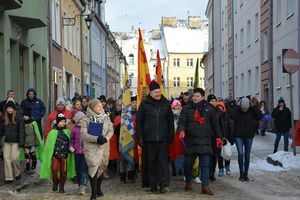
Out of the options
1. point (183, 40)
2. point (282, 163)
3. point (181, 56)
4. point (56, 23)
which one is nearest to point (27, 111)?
point (282, 163)

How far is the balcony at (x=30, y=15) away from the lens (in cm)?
1752

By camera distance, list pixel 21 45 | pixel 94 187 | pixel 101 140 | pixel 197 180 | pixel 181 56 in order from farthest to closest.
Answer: pixel 181 56, pixel 21 45, pixel 197 180, pixel 94 187, pixel 101 140

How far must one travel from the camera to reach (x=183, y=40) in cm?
9212

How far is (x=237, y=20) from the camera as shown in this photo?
128ft

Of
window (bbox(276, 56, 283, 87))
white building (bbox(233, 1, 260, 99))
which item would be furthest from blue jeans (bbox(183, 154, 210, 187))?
white building (bbox(233, 1, 260, 99))

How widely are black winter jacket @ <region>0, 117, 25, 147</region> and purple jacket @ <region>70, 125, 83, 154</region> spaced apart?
5.49ft

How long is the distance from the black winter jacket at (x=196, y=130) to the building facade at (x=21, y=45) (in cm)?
739

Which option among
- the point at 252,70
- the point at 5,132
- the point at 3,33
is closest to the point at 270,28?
the point at 252,70

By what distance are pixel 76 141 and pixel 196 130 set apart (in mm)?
2045

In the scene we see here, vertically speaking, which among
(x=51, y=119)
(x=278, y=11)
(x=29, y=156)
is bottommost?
(x=29, y=156)

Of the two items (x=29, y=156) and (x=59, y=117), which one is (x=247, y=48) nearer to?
(x=29, y=156)

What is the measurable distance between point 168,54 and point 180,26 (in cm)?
699

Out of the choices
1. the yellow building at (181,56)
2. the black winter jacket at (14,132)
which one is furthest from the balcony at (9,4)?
the yellow building at (181,56)

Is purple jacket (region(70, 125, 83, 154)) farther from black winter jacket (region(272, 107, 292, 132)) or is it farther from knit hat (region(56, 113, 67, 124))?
black winter jacket (region(272, 107, 292, 132))
